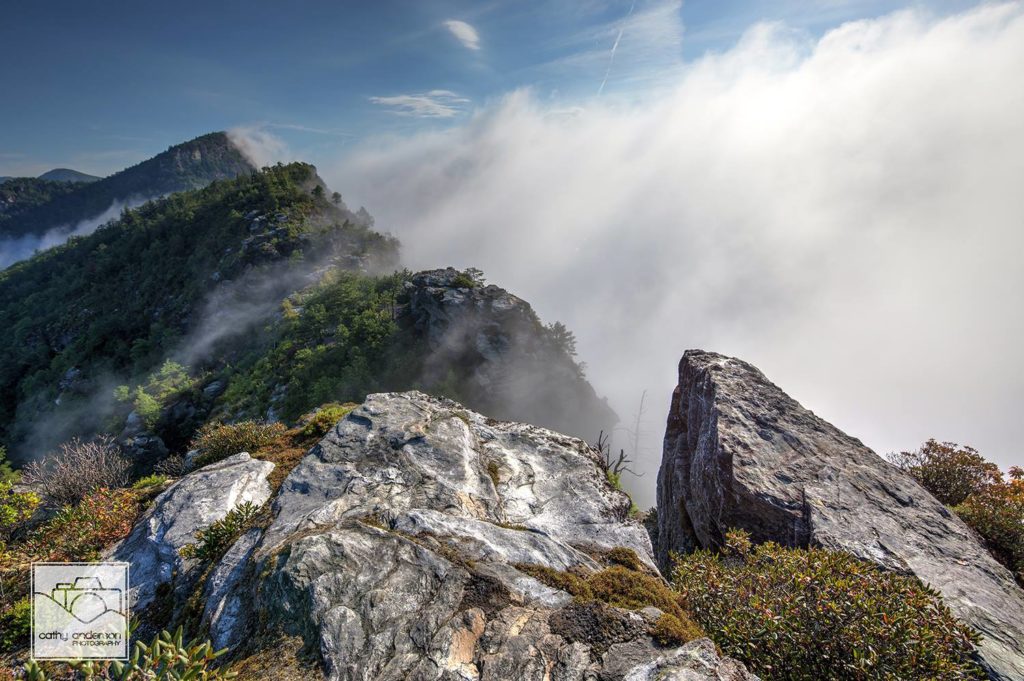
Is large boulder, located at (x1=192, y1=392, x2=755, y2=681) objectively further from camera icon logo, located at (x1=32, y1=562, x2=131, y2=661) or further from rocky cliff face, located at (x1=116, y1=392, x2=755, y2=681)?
camera icon logo, located at (x1=32, y1=562, x2=131, y2=661)

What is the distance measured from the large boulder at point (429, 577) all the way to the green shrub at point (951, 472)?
15.7 m

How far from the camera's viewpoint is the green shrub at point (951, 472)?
1653 centimetres

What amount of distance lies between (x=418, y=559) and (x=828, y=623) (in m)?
6.17

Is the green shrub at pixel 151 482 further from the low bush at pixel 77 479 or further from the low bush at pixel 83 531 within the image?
the low bush at pixel 83 531

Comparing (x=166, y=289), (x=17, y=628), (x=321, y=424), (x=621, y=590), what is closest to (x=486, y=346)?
(x=321, y=424)

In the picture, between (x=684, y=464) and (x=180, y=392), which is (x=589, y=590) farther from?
(x=180, y=392)

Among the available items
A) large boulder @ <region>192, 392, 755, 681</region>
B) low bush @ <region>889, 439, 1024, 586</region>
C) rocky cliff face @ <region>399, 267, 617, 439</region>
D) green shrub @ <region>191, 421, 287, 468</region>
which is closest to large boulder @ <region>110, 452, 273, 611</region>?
green shrub @ <region>191, 421, 287, 468</region>

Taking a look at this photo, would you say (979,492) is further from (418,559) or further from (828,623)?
(418,559)

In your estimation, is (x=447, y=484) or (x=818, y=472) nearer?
(x=447, y=484)

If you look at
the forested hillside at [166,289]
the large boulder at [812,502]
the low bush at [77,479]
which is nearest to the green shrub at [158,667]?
the low bush at [77,479]

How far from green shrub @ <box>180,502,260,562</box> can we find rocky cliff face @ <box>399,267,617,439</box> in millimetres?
32335

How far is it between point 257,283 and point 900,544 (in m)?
66.4

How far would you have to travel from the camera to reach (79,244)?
9712 cm

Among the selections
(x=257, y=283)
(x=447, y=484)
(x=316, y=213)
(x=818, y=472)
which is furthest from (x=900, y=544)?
(x=316, y=213)
